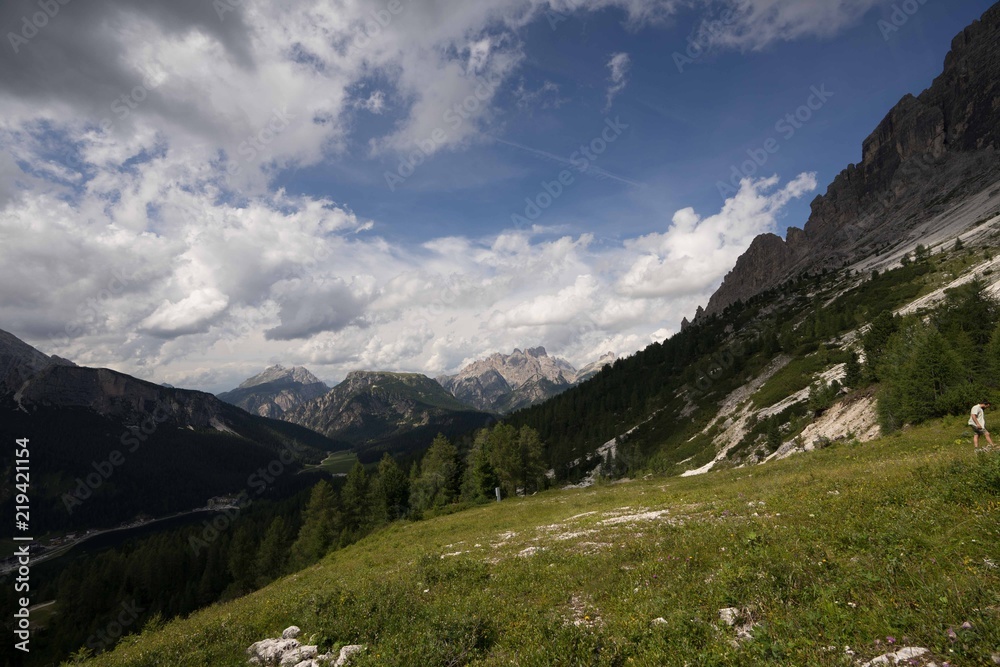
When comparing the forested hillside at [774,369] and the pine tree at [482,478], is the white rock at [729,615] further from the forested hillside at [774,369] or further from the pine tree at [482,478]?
the pine tree at [482,478]

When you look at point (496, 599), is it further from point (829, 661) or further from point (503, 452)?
point (503, 452)

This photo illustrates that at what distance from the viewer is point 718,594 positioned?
9.31 meters

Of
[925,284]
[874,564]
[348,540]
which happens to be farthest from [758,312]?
[874,564]

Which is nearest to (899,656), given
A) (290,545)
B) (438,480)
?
(438,480)

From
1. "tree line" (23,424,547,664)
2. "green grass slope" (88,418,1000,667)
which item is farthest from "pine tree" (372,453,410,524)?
"green grass slope" (88,418,1000,667)

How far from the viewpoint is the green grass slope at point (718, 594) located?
Result: 6809 mm

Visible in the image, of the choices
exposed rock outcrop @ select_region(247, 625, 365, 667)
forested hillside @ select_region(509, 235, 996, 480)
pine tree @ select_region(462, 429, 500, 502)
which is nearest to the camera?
exposed rock outcrop @ select_region(247, 625, 365, 667)

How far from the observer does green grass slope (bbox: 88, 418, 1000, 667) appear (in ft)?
22.3

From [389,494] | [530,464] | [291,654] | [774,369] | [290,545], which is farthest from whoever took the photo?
[774,369]

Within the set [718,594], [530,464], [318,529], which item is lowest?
[318,529]

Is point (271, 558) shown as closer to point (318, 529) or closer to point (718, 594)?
point (318, 529)

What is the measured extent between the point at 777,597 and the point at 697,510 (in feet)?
43.1

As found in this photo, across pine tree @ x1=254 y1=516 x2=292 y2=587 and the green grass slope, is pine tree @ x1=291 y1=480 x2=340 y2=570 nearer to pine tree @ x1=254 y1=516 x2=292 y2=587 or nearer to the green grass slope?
pine tree @ x1=254 y1=516 x2=292 y2=587

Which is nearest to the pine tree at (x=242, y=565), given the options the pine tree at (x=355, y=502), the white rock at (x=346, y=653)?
the pine tree at (x=355, y=502)
